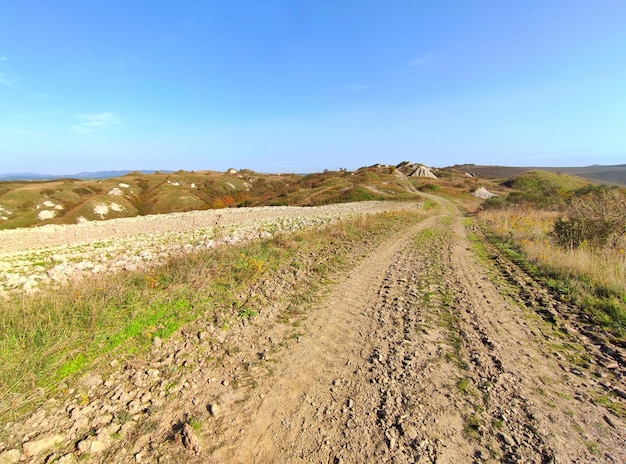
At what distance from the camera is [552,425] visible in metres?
3.19

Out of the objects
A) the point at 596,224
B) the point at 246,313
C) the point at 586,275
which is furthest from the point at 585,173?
the point at 246,313

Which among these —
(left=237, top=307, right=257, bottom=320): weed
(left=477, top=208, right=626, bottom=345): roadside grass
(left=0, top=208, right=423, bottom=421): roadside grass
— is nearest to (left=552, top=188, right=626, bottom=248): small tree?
(left=477, top=208, right=626, bottom=345): roadside grass

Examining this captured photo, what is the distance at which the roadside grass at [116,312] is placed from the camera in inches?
143

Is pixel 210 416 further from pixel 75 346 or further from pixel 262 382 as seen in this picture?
pixel 75 346

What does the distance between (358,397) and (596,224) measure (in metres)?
12.5

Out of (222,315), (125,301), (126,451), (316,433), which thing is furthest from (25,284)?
(316,433)

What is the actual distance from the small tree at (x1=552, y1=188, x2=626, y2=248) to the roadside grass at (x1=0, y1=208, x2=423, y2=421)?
31.4 feet

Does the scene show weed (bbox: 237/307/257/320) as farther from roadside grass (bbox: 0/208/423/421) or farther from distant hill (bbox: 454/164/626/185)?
distant hill (bbox: 454/164/626/185)

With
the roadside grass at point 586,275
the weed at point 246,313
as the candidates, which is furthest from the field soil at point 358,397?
the roadside grass at point 586,275

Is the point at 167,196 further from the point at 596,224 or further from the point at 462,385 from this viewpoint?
the point at 462,385

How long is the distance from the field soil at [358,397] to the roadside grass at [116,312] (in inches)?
12.8

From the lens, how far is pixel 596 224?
35.4 ft

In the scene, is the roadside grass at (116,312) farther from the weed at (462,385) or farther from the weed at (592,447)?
the weed at (592,447)

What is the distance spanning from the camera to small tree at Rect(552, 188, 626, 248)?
1032 centimetres
